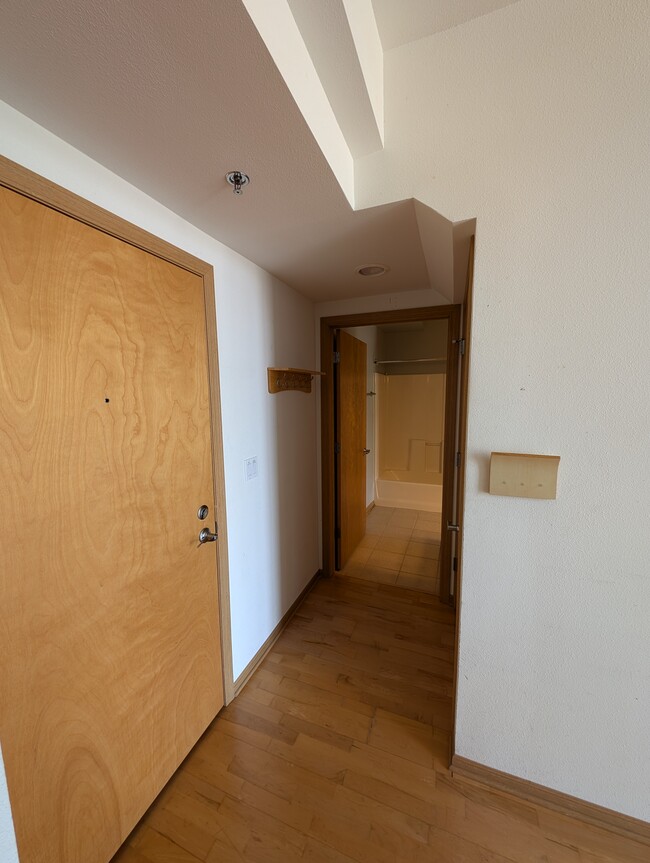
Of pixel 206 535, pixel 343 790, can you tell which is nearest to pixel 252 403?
pixel 206 535

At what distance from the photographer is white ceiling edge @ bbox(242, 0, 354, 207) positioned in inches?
25.3

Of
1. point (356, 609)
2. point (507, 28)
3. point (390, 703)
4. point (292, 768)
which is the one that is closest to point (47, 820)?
point (292, 768)

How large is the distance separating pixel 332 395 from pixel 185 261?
143 centimetres

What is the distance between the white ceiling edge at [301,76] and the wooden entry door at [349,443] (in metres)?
1.44

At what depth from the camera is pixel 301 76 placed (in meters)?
0.79

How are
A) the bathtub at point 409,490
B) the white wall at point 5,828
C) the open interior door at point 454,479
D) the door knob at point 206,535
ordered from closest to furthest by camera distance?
the white wall at point 5,828, the door knob at point 206,535, the open interior door at point 454,479, the bathtub at point 409,490

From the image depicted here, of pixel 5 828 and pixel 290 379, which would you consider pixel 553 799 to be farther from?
pixel 290 379

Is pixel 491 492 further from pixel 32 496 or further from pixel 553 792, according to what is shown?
pixel 32 496

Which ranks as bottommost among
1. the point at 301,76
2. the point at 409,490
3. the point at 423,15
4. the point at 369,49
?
the point at 409,490

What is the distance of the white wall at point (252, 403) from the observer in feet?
3.09

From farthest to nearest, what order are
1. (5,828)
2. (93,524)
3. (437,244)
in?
1. (437,244)
2. (93,524)
3. (5,828)

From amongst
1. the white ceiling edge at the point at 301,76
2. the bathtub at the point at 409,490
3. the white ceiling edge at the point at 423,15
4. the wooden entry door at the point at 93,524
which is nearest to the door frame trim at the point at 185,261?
the wooden entry door at the point at 93,524

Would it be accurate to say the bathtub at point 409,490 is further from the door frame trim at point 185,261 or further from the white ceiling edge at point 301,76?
the white ceiling edge at point 301,76

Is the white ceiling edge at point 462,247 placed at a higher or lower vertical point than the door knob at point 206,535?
higher
